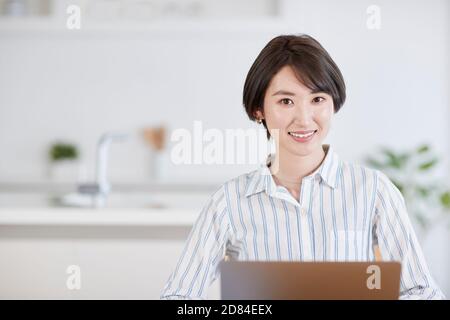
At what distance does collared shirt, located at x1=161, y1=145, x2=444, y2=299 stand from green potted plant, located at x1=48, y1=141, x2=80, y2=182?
7.82ft

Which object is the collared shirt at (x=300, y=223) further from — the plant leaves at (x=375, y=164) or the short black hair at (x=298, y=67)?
the plant leaves at (x=375, y=164)

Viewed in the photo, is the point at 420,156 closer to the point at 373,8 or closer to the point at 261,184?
the point at 373,8

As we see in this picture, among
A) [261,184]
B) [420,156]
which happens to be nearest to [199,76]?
[420,156]

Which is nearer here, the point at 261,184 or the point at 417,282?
the point at 417,282

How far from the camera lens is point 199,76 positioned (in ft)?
11.0

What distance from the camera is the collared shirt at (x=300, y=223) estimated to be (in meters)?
1.04

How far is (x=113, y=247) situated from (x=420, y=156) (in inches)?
80.0

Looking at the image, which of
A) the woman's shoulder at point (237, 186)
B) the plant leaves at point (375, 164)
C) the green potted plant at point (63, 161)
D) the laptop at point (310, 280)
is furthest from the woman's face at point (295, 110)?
the green potted plant at point (63, 161)

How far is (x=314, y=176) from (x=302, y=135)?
3.9 inches

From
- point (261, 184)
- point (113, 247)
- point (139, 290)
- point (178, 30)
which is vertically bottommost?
point (139, 290)

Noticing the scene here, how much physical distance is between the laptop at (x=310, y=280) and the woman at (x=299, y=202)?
0.24 meters

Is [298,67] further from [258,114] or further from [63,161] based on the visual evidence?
[63,161]

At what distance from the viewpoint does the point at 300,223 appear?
1.07 meters

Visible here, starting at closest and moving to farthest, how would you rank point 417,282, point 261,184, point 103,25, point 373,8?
point 417,282, point 261,184, point 373,8, point 103,25
